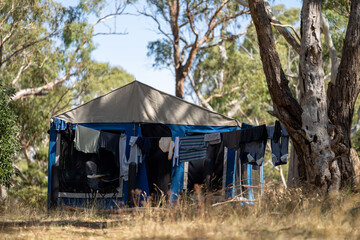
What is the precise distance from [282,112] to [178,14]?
1007 centimetres

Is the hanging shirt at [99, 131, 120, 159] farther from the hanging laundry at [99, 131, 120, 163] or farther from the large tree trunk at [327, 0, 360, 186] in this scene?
the large tree trunk at [327, 0, 360, 186]

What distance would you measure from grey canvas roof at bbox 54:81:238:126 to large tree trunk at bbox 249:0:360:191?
2.40 metres

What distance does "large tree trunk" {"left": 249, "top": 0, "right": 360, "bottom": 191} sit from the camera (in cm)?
567

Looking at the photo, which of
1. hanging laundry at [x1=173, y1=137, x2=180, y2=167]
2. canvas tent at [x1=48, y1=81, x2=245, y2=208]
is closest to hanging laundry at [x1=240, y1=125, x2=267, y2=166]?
hanging laundry at [x1=173, y1=137, x2=180, y2=167]

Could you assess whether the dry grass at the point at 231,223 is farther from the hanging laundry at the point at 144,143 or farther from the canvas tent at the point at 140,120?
the canvas tent at the point at 140,120

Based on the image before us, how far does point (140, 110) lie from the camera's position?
7.89m

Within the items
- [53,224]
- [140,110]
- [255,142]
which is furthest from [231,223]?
[140,110]

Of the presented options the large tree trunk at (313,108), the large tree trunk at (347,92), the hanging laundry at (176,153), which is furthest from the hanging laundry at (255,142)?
the hanging laundry at (176,153)

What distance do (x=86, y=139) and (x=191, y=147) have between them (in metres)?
1.70

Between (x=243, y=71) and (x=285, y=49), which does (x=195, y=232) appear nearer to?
(x=243, y=71)

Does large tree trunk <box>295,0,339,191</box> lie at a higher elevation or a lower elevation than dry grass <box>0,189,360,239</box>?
higher

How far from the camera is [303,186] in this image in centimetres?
577

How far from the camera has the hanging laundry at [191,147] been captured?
285 inches

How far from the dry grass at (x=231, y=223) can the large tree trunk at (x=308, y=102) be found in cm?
51
